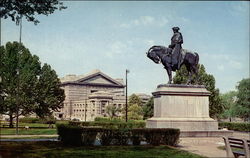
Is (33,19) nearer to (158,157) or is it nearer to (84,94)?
(158,157)

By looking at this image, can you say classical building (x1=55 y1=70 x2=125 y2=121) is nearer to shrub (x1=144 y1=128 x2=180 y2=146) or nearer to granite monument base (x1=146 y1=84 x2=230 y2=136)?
granite monument base (x1=146 y1=84 x2=230 y2=136)

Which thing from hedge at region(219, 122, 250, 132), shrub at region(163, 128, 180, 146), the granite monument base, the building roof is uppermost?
the building roof

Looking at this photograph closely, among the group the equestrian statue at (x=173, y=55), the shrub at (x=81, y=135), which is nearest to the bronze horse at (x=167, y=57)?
the equestrian statue at (x=173, y=55)

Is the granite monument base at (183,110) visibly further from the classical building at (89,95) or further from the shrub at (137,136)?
the classical building at (89,95)

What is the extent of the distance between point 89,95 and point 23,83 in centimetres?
8428

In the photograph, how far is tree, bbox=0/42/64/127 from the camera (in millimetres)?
44688

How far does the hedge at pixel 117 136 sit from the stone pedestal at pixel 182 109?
256cm

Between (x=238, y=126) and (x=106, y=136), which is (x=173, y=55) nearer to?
(x=106, y=136)

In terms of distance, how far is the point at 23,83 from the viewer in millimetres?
46562

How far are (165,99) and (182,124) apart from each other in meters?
2.05

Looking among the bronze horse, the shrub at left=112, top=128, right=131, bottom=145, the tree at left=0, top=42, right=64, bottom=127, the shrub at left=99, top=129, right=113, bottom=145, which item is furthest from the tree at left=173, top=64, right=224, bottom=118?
the shrub at left=99, top=129, right=113, bottom=145

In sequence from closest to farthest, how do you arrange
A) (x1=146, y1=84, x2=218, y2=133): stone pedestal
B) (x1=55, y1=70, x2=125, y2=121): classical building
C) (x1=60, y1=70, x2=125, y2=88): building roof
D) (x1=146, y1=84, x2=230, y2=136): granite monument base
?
(x1=146, y1=84, x2=230, y2=136): granite monument base
(x1=146, y1=84, x2=218, y2=133): stone pedestal
(x1=55, y1=70, x2=125, y2=121): classical building
(x1=60, y1=70, x2=125, y2=88): building roof

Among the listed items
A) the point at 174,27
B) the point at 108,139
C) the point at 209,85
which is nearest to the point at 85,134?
the point at 108,139

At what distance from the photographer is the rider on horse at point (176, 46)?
22.5 m
